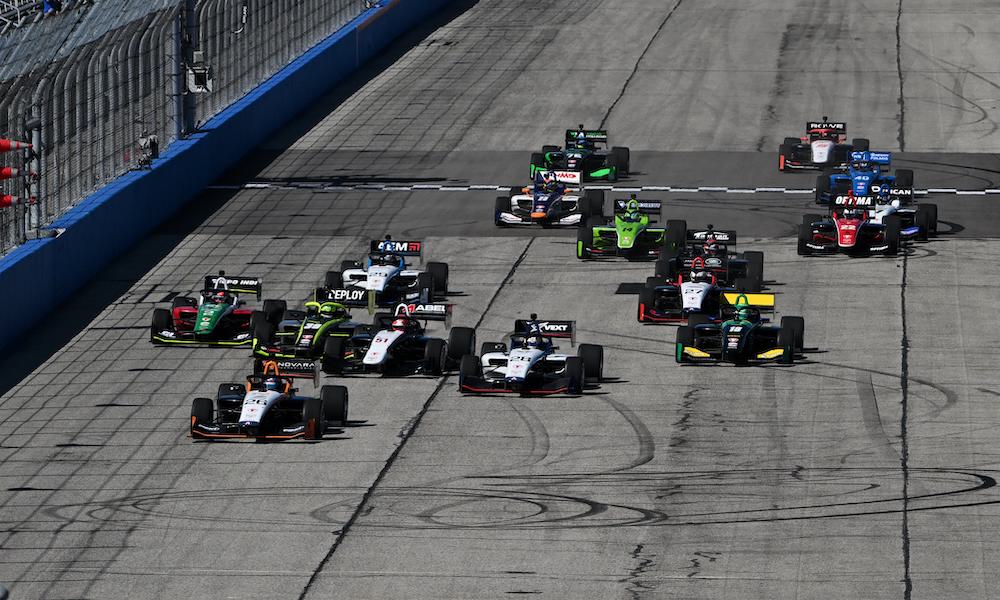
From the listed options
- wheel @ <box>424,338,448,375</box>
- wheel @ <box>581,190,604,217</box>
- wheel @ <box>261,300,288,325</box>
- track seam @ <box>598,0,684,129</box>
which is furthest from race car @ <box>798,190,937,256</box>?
track seam @ <box>598,0,684,129</box>

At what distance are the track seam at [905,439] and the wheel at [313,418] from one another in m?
6.94

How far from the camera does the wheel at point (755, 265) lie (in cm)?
3125

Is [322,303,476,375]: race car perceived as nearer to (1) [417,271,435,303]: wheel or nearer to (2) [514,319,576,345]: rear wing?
(2) [514,319,576,345]: rear wing

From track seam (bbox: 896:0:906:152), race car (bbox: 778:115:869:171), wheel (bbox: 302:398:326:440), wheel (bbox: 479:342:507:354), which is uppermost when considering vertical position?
track seam (bbox: 896:0:906:152)

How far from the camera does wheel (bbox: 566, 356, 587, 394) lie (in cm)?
2578

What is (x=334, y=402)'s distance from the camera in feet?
79.3

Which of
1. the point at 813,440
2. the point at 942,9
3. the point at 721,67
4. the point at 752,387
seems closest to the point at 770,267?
the point at 752,387

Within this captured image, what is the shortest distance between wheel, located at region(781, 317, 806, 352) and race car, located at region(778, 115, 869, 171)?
49.6 feet

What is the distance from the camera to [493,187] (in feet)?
136

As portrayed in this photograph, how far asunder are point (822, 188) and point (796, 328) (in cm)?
1198

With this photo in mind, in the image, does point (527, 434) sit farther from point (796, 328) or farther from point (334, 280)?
point (334, 280)

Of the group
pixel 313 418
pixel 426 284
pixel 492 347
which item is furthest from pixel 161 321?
pixel 313 418

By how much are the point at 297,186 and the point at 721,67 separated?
55.9ft

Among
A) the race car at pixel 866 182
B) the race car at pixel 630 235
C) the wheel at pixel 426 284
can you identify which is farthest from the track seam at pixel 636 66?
the wheel at pixel 426 284
